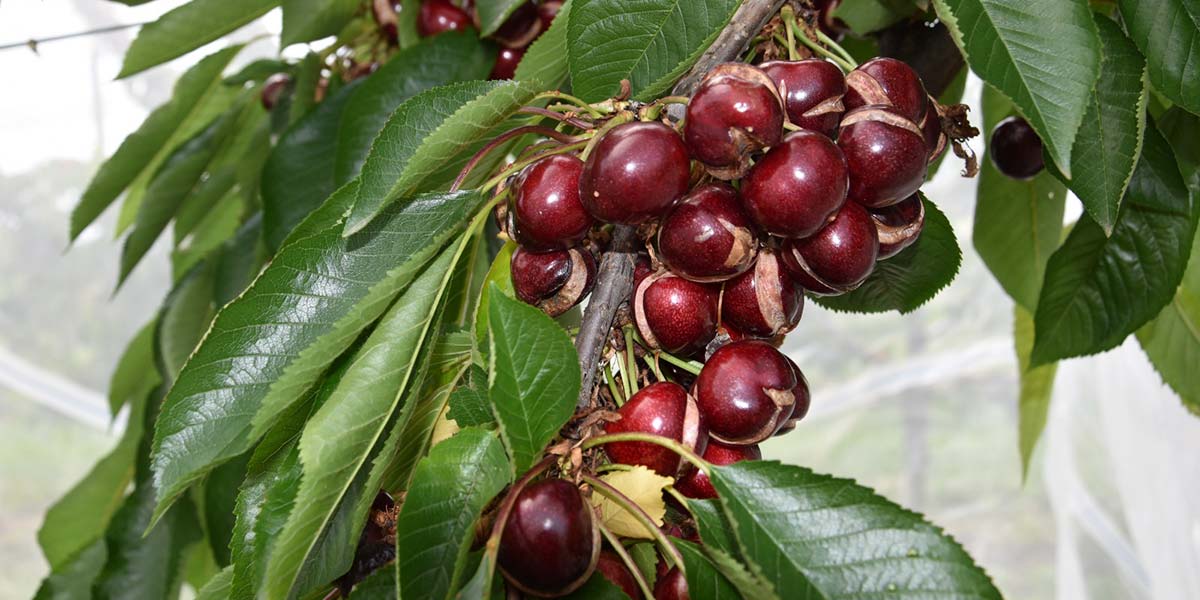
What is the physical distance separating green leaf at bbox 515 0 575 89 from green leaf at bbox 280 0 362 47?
10.1 inches

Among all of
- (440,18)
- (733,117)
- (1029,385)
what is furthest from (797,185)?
(1029,385)

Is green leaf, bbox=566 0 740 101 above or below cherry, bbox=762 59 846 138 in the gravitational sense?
below

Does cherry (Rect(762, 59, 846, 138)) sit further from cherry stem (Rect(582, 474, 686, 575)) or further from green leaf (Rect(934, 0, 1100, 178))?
cherry stem (Rect(582, 474, 686, 575))

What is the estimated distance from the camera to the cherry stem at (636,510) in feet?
1.27

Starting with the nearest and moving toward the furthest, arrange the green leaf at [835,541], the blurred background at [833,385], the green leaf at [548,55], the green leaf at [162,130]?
the green leaf at [835,541], the green leaf at [548,55], the green leaf at [162,130], the blurred background at [833,385]

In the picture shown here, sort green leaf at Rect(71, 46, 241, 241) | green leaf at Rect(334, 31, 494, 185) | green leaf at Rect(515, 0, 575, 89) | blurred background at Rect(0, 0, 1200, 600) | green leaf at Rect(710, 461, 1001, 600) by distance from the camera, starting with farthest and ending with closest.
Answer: blurred background at Rect(0, 0, 1200, 600) < green leaf at Rect(71, 46, 241, 241) < green leaf at Rect(334, 31, 494, 185) < green leaf at Rect(515, 0, 575, 89) < green leaf at Rect(710, 461, 1001, 600)

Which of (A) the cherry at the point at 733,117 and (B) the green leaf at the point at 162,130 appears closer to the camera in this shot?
(A) the cherry at the point at 733,117

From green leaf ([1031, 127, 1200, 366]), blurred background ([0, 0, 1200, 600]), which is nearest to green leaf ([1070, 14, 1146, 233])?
green leaf ([1031, 127, 1200, 366])

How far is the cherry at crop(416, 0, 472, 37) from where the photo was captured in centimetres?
76

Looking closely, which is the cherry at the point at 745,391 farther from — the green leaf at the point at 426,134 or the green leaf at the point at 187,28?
the green leaf at the point at 187,28

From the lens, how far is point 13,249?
9.59ft

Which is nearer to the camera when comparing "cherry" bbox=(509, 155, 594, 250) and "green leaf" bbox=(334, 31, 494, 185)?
"cherry" bbox=(509, 155, 594, 250)

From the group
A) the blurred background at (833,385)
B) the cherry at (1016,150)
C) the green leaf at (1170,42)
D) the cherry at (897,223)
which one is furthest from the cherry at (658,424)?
the blurred background at (833,385)

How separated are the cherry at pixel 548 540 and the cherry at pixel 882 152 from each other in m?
0.17
